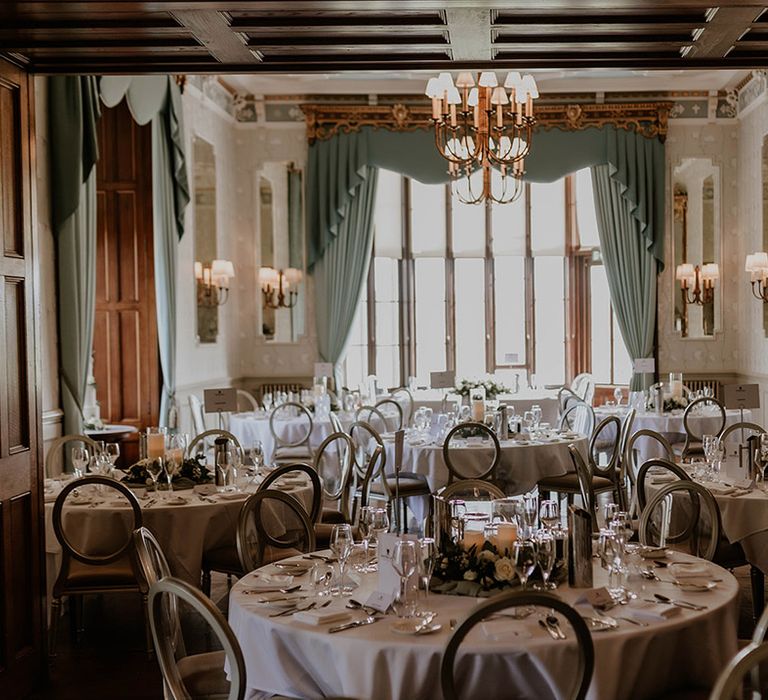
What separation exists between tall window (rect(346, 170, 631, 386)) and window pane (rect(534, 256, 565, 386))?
0.04 ft

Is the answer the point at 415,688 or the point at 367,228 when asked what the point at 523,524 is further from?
the point at 367,228

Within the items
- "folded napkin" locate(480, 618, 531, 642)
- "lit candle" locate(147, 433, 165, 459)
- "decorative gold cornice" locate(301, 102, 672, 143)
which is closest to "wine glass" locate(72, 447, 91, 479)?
"lit candle" locate(147, 433, 165, 459)

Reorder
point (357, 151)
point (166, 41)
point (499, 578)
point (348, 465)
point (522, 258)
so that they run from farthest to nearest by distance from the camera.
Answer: point (522, 258)
point (357, 151)
point (348, 465)
point (166, 41)
point (499, 578)

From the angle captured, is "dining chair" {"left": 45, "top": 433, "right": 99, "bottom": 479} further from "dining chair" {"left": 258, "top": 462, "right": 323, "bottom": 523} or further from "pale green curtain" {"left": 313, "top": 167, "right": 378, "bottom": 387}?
"pale green curtain" {"left": 313, "top": 167, "right": 378, "bottom": 387}

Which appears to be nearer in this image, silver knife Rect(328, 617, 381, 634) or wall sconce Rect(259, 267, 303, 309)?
silver knife Rect(328, 617, 381, 634)

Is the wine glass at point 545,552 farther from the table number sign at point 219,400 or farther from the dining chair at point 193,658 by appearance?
the table number sign at point 219,400

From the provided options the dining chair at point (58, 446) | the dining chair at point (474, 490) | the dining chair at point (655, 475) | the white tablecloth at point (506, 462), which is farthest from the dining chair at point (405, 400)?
the dining chair at point (474, 490)

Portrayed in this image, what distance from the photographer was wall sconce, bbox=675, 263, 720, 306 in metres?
12.1

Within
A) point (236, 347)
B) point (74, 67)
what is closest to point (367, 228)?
point (236, 347)

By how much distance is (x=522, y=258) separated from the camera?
527 inches

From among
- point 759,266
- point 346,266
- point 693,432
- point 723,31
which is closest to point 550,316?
point 346,266

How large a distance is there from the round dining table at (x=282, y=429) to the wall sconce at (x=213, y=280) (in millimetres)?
1683

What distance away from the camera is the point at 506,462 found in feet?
24.5

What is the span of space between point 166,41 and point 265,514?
8.78 ft
